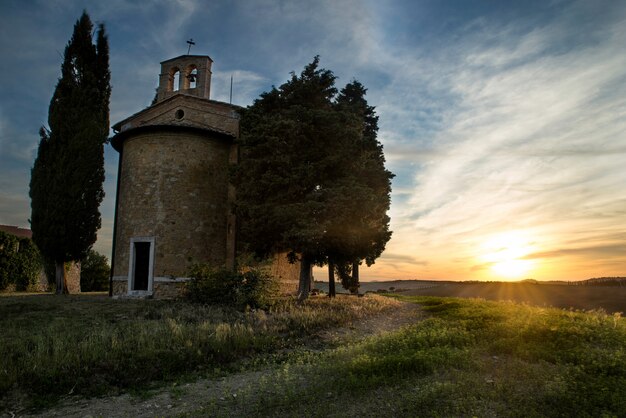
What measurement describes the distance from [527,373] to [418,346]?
2.43m

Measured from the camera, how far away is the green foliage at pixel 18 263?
24.5m

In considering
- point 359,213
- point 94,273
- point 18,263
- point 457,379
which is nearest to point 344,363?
point 457,379

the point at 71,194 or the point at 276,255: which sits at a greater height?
the point at 71,194

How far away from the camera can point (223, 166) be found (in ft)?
67.1

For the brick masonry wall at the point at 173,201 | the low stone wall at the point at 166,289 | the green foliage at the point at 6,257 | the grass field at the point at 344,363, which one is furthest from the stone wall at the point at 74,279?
the grass field at the point at 344,363

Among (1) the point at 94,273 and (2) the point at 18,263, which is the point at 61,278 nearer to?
(2) the point at 18,263

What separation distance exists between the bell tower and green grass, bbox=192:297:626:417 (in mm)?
18440

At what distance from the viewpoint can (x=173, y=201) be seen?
1884 centimetres

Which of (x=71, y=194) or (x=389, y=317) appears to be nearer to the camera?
(x=389, y=317)

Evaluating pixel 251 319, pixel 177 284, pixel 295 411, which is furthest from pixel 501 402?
pixel 177 284

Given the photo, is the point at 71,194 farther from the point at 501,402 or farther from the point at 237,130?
the point at 501,402

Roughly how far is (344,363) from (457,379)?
2.15 metres

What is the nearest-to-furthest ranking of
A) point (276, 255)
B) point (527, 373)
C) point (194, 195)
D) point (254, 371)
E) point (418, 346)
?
1. point (527, 373)
2. point (254, 371)
3. point (418, 346)
4. point (194, 195)
5. point (276, 255)

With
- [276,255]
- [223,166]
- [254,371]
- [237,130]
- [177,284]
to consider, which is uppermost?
[237,130]
